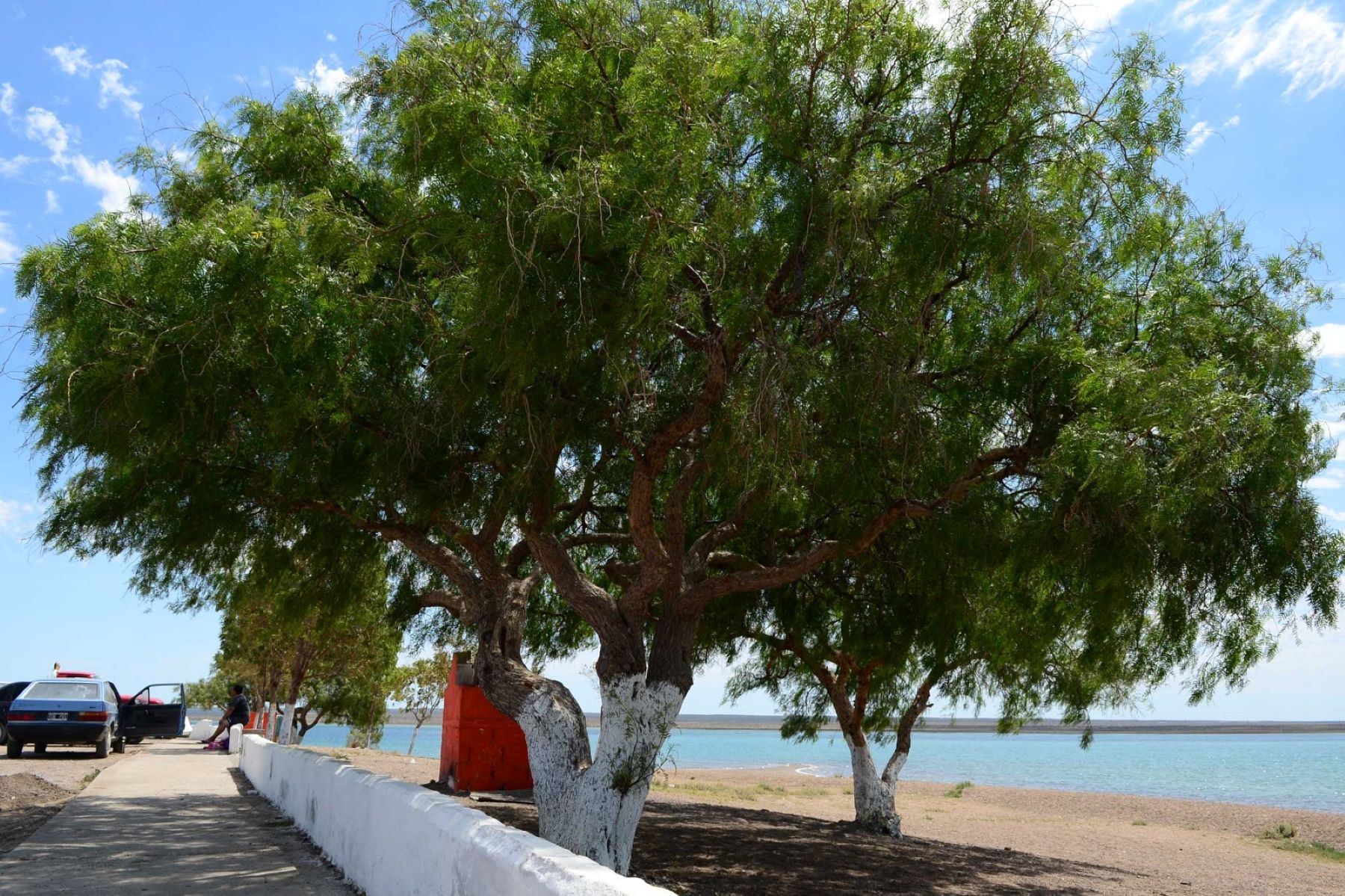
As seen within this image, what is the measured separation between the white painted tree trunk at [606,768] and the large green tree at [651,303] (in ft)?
0.13

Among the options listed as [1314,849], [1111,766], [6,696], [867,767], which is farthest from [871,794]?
[1111,766]

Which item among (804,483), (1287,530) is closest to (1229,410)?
(1287,530)

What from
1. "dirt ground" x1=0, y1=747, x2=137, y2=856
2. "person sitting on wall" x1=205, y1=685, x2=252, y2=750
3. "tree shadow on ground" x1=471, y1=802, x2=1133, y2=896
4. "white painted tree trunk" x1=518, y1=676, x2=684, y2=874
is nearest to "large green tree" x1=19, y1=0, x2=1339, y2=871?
"white painted tree trunk" x1=518, y1=676, x2=684, y2=874

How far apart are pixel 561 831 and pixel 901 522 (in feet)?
17.1

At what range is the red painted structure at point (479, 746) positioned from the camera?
1730cm

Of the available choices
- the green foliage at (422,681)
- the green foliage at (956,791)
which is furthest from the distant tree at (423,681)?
the green foliage at (956,791)

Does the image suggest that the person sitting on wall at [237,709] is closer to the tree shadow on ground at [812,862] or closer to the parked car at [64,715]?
the parked car at [64,715]

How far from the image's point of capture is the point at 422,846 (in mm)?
6770

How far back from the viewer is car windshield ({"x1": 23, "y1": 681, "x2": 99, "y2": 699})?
912 inches

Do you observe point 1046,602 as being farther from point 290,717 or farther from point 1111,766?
point 1111,766

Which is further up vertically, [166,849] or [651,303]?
[651,303]

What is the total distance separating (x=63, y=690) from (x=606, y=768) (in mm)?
17781

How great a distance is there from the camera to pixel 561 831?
10719 mm

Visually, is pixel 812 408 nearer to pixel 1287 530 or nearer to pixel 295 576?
pixel 1287 530
